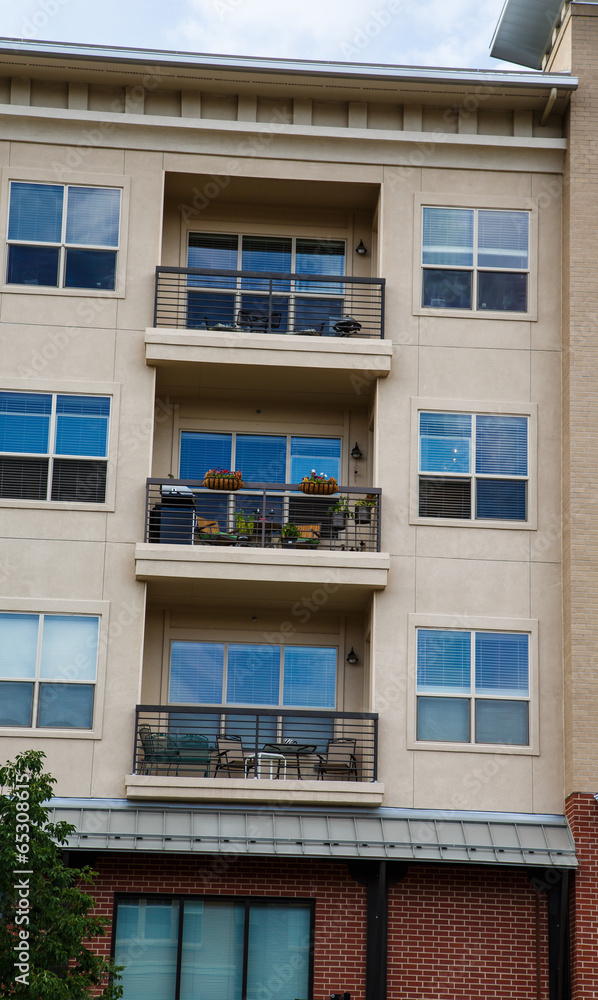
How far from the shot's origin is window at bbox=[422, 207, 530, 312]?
70.8 ft

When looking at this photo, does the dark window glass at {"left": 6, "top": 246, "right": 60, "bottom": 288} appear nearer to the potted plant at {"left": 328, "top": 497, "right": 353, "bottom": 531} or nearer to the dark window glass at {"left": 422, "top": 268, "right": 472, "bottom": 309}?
the potted plant at {"left": 328, "top": 497, "right": 353, "bottom": 531}

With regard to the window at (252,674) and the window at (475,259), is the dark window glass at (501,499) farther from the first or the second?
the window at (252,674)

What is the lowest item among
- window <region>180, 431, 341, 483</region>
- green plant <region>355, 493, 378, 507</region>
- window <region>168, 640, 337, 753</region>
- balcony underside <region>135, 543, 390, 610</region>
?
window <region>168, 640, 337, 753</region>

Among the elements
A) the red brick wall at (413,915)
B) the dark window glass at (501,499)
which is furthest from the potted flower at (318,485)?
the red brick wall at (413,915)

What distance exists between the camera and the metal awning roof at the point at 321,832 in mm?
18422

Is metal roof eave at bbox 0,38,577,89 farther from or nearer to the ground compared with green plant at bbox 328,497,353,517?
farther from the ground

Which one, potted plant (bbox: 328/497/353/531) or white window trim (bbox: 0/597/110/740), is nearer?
white window trim (bbox: 0/597/110/740)

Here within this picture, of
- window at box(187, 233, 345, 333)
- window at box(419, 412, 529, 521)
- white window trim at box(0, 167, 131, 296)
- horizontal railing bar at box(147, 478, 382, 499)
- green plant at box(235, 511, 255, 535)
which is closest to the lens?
horizontal railing bar at box(147, 478, 382, 499)

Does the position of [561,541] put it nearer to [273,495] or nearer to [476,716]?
[476,716]

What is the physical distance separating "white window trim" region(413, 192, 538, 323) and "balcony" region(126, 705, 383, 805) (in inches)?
258

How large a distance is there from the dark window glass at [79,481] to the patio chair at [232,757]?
4.09 meters

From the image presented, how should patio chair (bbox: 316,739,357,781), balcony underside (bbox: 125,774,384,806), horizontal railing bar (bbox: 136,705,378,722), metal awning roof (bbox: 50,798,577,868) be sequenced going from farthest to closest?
patio chair (bbox: 316,739,357,781), horizontal railing bar (bbox: 136,705,378,722), balcony underside (bbox: 125,774,384,806), metal awning roof (bbox: 50,798,577,868)

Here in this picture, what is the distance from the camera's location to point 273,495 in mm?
21266

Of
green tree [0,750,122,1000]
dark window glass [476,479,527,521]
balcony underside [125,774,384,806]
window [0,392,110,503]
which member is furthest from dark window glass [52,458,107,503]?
dark window glass [476,479,527,521]
